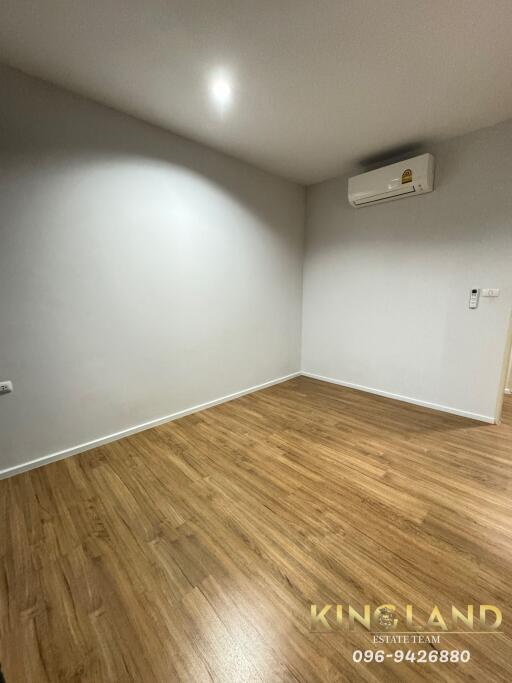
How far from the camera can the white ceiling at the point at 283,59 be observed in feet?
4.72

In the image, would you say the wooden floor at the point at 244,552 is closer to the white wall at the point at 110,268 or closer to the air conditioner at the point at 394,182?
the white wall at the point at 110,268

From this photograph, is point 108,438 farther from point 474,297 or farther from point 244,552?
point 474,297

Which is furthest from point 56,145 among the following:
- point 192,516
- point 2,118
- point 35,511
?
point 192,516

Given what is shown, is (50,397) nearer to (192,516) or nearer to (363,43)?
(192,516)

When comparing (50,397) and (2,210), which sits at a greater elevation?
(2,210)

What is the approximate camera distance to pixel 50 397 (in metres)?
2.10

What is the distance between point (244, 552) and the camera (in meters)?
1.38

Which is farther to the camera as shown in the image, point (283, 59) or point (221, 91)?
point (221, 91)

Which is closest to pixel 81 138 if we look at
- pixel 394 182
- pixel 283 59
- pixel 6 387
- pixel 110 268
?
pixel 110 268

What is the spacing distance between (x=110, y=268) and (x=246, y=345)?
1.73m

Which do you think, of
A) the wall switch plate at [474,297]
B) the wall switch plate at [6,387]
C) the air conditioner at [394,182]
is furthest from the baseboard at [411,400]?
the wall switch plate at [6,387]

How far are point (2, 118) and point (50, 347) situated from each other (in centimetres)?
151

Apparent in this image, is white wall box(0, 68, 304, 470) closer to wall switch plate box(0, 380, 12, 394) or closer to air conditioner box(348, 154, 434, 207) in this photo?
wall switch plate box(0, 380, 12, 394)

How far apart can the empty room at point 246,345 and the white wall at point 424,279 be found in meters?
0.03
